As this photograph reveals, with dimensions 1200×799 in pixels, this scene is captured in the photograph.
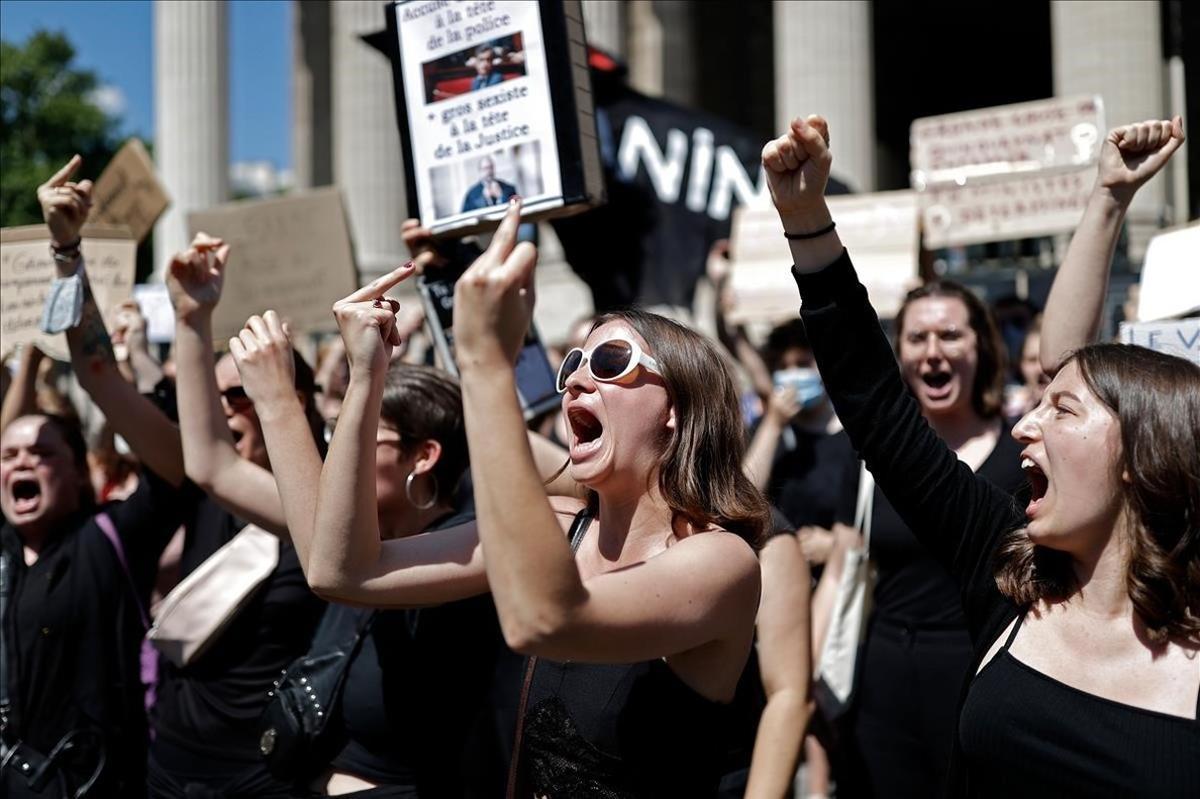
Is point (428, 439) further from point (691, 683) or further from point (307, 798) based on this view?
point (691, 683)

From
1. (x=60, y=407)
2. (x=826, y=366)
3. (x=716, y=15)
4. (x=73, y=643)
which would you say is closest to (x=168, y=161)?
(x=716, y=15)

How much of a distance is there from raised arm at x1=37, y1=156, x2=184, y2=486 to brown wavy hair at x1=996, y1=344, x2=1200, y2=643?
2741 millimetres

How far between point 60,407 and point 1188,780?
5.48 m

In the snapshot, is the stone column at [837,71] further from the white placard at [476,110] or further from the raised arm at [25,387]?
the white placard at [476,110]

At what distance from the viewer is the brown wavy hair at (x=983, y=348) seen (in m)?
4.56

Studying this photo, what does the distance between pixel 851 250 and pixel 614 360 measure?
4435mm

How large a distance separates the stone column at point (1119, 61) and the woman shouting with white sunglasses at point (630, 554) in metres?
17.5

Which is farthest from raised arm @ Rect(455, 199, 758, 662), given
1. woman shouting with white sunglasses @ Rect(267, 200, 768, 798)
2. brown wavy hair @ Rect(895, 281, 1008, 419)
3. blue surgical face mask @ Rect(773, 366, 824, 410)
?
blue surgical face mask @ Rect(773, 366, 824, 410)

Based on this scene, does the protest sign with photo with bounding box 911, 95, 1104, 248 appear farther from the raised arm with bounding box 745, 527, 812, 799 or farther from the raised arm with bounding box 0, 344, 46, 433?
the raised arm with bounding box 0, 344, 46, 433

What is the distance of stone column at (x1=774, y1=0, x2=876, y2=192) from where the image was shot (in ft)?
74.6

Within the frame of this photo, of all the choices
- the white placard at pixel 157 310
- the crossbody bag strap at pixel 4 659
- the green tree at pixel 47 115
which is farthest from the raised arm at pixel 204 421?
the green tree at pixel 47 115

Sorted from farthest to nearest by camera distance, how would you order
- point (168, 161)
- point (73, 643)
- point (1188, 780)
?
point (168, 161) < point (73, 643) < point (1188, 780)

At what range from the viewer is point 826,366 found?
109 inches

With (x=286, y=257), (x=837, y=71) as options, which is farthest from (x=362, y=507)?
(x=837, y=71)
